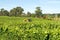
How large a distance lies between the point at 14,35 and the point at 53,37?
2.38 m

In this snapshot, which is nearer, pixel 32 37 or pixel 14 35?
pixel 32 37

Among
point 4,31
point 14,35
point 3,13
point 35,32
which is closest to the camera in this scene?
point 35,32

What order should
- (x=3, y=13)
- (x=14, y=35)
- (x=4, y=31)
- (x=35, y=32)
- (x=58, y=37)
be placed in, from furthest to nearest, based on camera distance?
1. (x=3, y=13)
2. (x=4, y=31)
3. (x=14, y=35)
4. (x=35, y=32)
5. (x=58, y=37)

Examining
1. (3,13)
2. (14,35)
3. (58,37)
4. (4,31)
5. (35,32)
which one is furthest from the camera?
(3,13)

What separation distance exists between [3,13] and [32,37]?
4812 centimetres

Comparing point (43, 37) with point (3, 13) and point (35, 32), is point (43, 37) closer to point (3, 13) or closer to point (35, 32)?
point (35, 32)

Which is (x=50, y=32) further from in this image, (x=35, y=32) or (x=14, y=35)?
(x=14, y=35)

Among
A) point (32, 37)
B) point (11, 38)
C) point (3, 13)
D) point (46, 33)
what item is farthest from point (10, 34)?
point (3, 13)

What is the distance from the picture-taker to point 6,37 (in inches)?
404

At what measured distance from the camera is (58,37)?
26.3 ft

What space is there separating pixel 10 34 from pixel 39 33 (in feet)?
6.63

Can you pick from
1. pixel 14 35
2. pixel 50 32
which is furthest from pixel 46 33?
pixel 14 35

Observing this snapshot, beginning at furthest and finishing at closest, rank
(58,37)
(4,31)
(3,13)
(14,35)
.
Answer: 1. (3,13)
2. (4,31)
3. (14,35)
4. (58,37)

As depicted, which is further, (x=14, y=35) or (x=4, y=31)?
(x=4, y=31)
